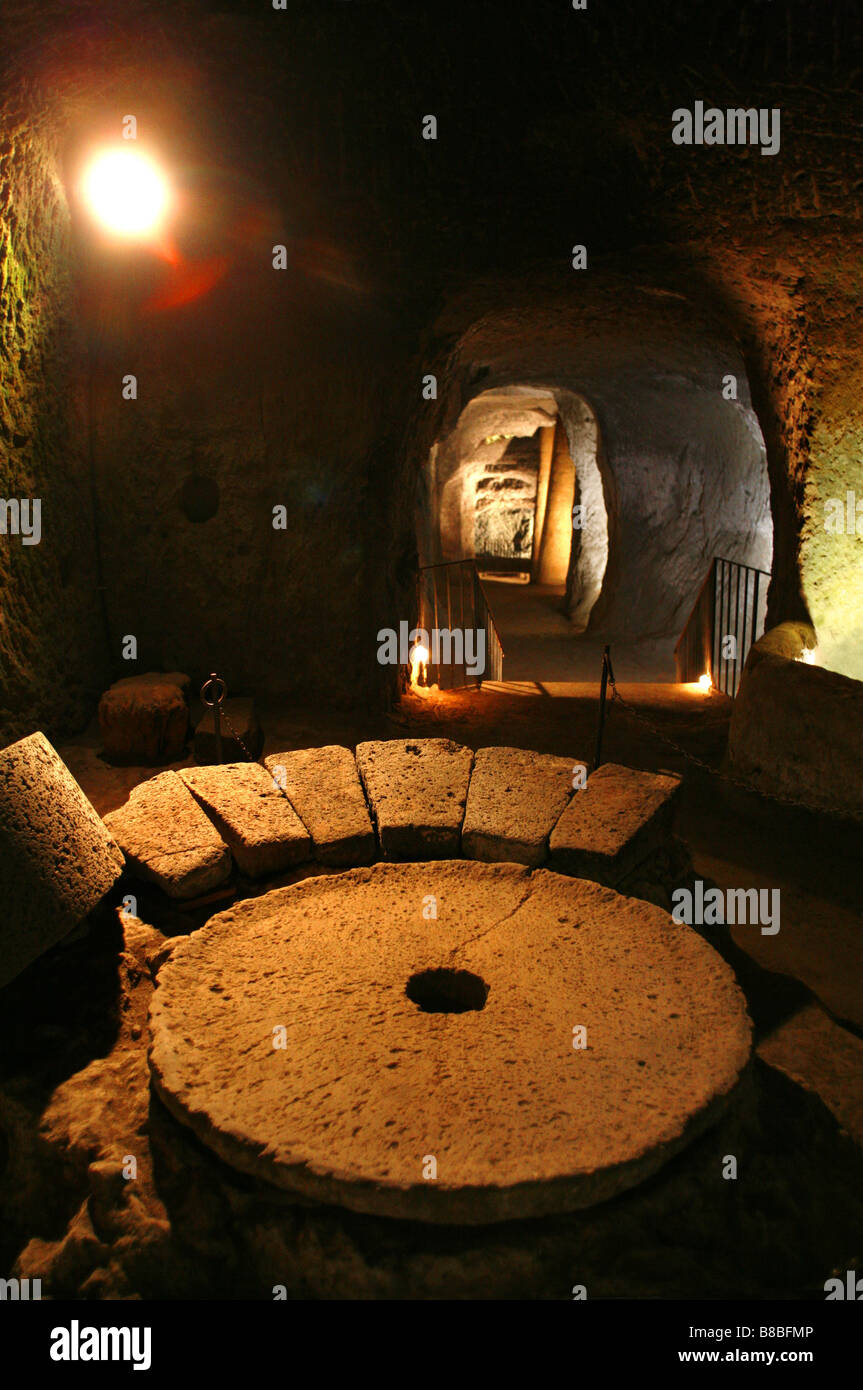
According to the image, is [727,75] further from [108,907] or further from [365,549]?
[108,907]

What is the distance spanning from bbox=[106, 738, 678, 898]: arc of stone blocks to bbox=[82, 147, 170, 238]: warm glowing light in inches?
153

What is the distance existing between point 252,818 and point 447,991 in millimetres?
1056

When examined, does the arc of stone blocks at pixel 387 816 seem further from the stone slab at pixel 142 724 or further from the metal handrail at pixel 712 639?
the metal handrail at pixel 712 639

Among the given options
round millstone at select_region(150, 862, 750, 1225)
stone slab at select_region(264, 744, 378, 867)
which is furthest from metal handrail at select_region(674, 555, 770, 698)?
round millstone at select_region(150, 862, 750, 1225)

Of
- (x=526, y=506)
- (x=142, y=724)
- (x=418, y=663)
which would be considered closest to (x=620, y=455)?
(x=418, y=663)

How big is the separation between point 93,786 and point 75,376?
8.80 feet

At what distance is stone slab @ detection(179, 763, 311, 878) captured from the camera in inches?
125

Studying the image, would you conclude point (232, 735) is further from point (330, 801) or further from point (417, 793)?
Answer: point (417, 793)

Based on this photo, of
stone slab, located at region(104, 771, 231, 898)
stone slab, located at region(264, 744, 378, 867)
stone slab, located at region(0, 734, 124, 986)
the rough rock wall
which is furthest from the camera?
the rough rock wall

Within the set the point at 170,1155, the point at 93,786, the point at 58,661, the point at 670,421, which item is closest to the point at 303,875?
the point at 170,1155

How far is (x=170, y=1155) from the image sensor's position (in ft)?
6.77

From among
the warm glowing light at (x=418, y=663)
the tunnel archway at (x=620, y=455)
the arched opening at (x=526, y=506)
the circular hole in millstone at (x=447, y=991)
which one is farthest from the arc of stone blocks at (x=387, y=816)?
the arched opening at (x=526, y=506)

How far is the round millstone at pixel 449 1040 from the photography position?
1855 mm

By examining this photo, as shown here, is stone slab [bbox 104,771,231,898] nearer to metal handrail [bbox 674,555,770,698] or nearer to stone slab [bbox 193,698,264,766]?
stone slab [bbox 193,698,264,766]
